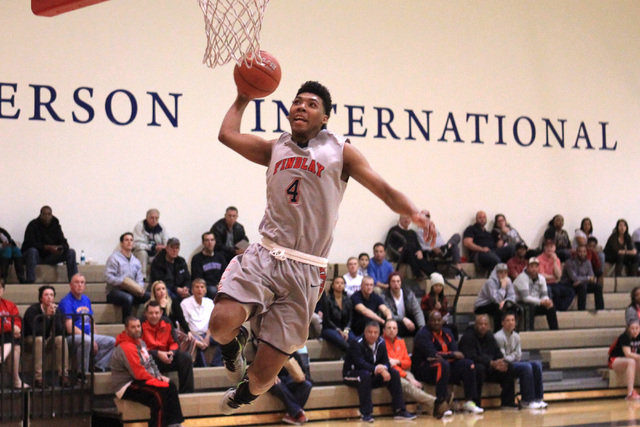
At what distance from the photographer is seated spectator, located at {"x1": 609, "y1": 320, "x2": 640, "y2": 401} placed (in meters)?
12.2

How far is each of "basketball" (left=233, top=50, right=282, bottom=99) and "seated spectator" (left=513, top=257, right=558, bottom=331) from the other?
863 centimetres

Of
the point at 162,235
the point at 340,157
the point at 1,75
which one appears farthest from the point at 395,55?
the point at 340,157

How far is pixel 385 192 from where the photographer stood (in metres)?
4.84

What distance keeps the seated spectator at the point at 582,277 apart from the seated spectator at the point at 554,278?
120mm

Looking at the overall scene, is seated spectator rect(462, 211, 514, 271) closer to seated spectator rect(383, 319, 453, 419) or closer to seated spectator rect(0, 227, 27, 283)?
seated spectator rect(383, 319, 453, 419)

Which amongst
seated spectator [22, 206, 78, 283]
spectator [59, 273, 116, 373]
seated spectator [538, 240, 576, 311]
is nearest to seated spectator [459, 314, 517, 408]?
seated spectator [538, 240, 576, 311]

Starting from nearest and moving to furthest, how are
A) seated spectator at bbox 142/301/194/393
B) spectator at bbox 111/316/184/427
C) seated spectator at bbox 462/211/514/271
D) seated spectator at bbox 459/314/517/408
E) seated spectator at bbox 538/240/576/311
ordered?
spectator at bbox 111/316/184/427 → seated spectator at bbox 142/301/194/393 → seated spectator at bbox 459/314/517/408 → seated spectator at bbox 538/240/576/311 → seated spectator at bbox 462/211/514/271

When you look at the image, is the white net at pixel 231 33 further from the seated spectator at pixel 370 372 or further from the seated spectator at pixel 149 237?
the seated spectator at pixel 149 237

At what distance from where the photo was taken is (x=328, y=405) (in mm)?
10602

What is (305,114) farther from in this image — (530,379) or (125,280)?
(530,379)

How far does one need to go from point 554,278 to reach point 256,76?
10.1 m

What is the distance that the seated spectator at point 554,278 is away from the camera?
13945 millimetres

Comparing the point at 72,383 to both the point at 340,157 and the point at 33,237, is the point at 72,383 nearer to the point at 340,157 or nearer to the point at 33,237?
the point at 33,237

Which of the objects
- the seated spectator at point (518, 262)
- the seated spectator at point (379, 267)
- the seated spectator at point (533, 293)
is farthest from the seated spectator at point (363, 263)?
the seated spectator at point (518, 262)
